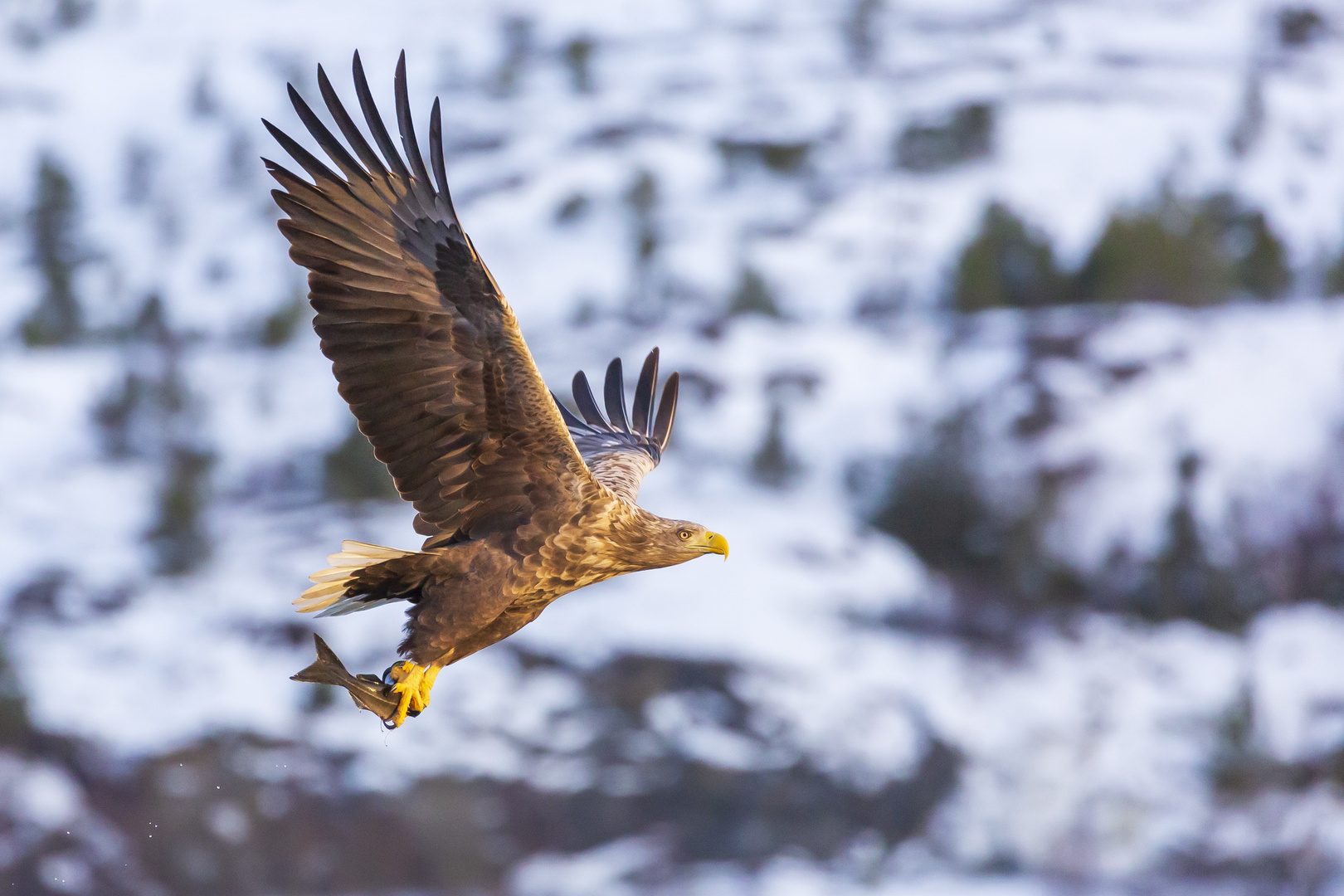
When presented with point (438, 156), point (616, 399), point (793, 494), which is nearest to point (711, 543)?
point (438, 156)

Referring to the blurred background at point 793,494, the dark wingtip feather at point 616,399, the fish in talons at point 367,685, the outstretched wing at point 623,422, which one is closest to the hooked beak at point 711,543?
the outstretched wing at point 623,422

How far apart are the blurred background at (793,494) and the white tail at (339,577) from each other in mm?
21456

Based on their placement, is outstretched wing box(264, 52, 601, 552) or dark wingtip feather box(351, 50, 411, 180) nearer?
dark wingtip feather box(351, 50, 411, 180)

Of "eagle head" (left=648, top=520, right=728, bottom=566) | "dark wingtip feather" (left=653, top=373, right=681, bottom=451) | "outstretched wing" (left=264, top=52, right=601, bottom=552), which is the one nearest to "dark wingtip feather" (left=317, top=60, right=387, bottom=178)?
"outstretched wing" (left=264, top=52, right=601, bottom=552)

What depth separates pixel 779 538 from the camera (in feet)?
107

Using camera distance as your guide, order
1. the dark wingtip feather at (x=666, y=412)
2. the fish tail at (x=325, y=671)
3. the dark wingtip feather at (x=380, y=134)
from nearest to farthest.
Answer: the dark wingtip feather at (x=380, y=134) → the fish tail at (x=325, y=671) → the dark wingtip feather at (x=666, y=412)

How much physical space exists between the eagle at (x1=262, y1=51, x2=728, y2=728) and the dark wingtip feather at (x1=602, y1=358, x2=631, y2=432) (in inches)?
65.9

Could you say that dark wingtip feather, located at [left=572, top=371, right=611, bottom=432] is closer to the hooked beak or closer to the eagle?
the hooked beak

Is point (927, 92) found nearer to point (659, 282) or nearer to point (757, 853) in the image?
point (659, 282)

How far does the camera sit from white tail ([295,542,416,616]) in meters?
5.17

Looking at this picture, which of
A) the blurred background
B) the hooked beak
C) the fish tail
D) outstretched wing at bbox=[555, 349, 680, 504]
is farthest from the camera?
the blurred background

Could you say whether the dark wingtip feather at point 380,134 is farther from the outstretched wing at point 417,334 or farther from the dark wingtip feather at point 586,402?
the dark wingtip feather at point 586,402

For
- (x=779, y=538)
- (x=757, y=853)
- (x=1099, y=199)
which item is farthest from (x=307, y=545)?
(x=1099, y=199)

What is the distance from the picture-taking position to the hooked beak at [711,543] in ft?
17.4
